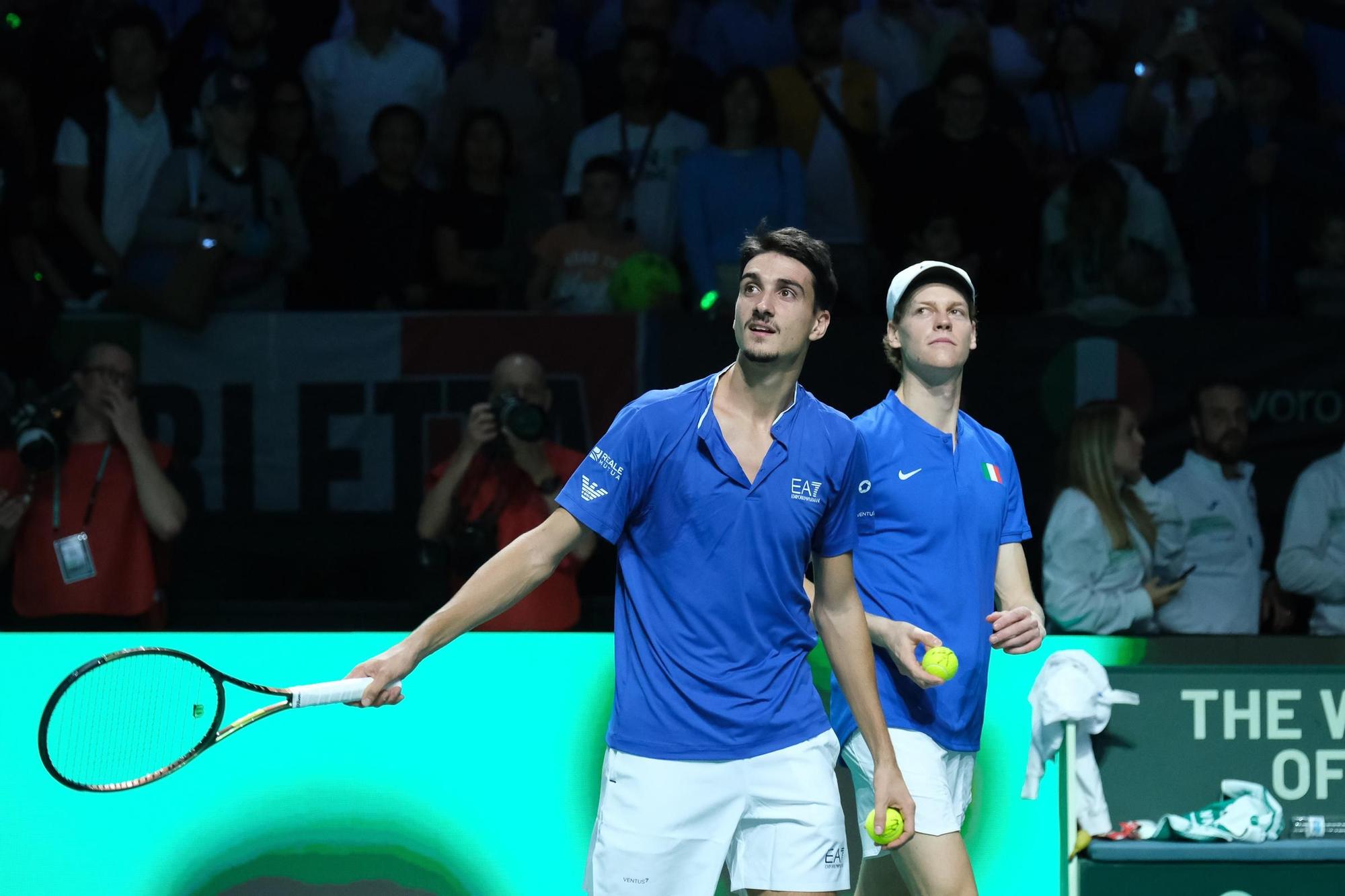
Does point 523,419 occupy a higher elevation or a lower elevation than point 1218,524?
higher

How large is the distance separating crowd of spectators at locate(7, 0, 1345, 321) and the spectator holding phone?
600 mm

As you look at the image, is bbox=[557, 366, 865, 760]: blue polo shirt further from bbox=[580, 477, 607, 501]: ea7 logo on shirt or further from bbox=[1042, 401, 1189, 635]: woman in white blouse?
bbox=[1042, 401, 1189, 635]: woman in white blouse

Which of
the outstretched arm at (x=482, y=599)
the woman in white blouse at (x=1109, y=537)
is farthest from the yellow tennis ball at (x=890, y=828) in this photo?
the woman in white blouse at (x=1109, y=537)

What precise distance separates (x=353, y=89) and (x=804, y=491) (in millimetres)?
5216

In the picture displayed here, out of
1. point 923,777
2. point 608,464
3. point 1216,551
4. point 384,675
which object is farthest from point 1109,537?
point 384,675

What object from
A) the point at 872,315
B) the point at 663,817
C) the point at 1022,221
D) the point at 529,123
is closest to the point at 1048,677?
the point at 663,817

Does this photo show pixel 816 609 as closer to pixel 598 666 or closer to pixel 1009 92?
pixel 598 666

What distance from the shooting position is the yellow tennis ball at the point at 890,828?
12.7ft

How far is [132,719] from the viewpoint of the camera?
3982mm

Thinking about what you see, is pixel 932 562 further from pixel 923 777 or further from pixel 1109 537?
pixel 1109 537

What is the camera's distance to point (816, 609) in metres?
4.08

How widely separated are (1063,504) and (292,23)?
4.71 meters

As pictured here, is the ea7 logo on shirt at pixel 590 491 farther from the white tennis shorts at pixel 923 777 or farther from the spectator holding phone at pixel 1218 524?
the spectator holding phone at pixel 1218 524

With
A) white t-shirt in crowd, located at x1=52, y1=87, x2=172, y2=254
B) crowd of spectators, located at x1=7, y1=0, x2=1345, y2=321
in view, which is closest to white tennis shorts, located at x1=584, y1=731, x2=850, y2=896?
crowd of spectators, located at x1=7, y1=0, x2=1345, y2=321
